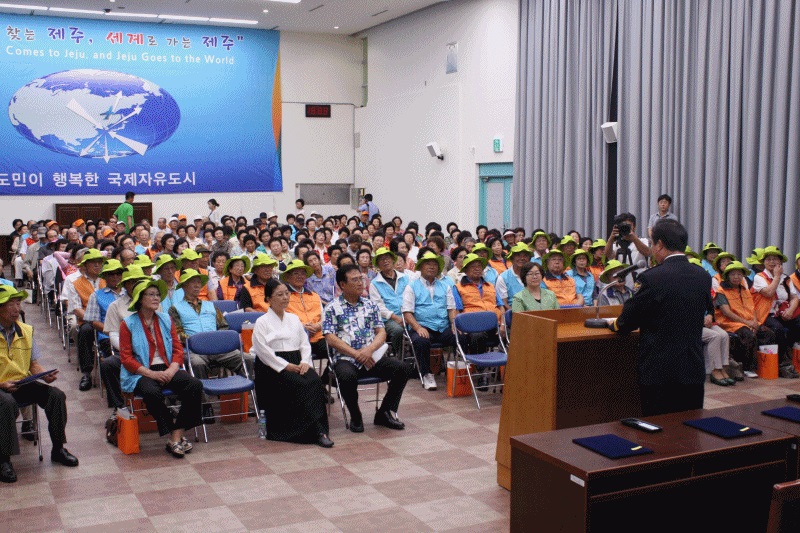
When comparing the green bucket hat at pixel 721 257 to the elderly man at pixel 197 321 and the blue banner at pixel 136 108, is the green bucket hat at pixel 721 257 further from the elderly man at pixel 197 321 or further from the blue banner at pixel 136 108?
the blue banner at pixel 136 108

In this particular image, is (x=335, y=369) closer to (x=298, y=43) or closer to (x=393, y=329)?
(x=393, y=329)

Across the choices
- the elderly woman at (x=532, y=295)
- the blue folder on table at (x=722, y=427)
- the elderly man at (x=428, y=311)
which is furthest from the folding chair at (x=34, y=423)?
the blue folder on table at (x=722, y=427)

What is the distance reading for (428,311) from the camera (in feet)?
25.7

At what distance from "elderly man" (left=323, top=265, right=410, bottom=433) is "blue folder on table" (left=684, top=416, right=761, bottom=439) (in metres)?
2.93

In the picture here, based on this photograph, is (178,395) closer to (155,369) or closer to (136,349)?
(155,369)

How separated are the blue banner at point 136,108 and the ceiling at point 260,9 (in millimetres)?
497

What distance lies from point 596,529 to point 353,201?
1792 cm

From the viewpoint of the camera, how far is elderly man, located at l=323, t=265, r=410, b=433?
6332mm

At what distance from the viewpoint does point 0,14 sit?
56.2ft

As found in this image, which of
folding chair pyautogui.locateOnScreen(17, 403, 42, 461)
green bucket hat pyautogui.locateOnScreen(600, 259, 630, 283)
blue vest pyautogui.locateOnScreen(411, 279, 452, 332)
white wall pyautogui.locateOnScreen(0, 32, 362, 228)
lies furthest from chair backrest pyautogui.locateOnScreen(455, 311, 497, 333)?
white wall pyautogui.locateOnScreen(0, 32, 362, 228)

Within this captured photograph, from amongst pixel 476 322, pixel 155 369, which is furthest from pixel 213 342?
pixel 476 322

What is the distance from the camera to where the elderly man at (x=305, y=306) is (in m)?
7.25

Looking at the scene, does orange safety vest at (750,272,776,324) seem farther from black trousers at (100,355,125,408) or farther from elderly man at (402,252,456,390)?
black trousers at (100,355,125,408)

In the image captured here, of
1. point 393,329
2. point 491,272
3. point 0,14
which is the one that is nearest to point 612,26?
point 491,272
